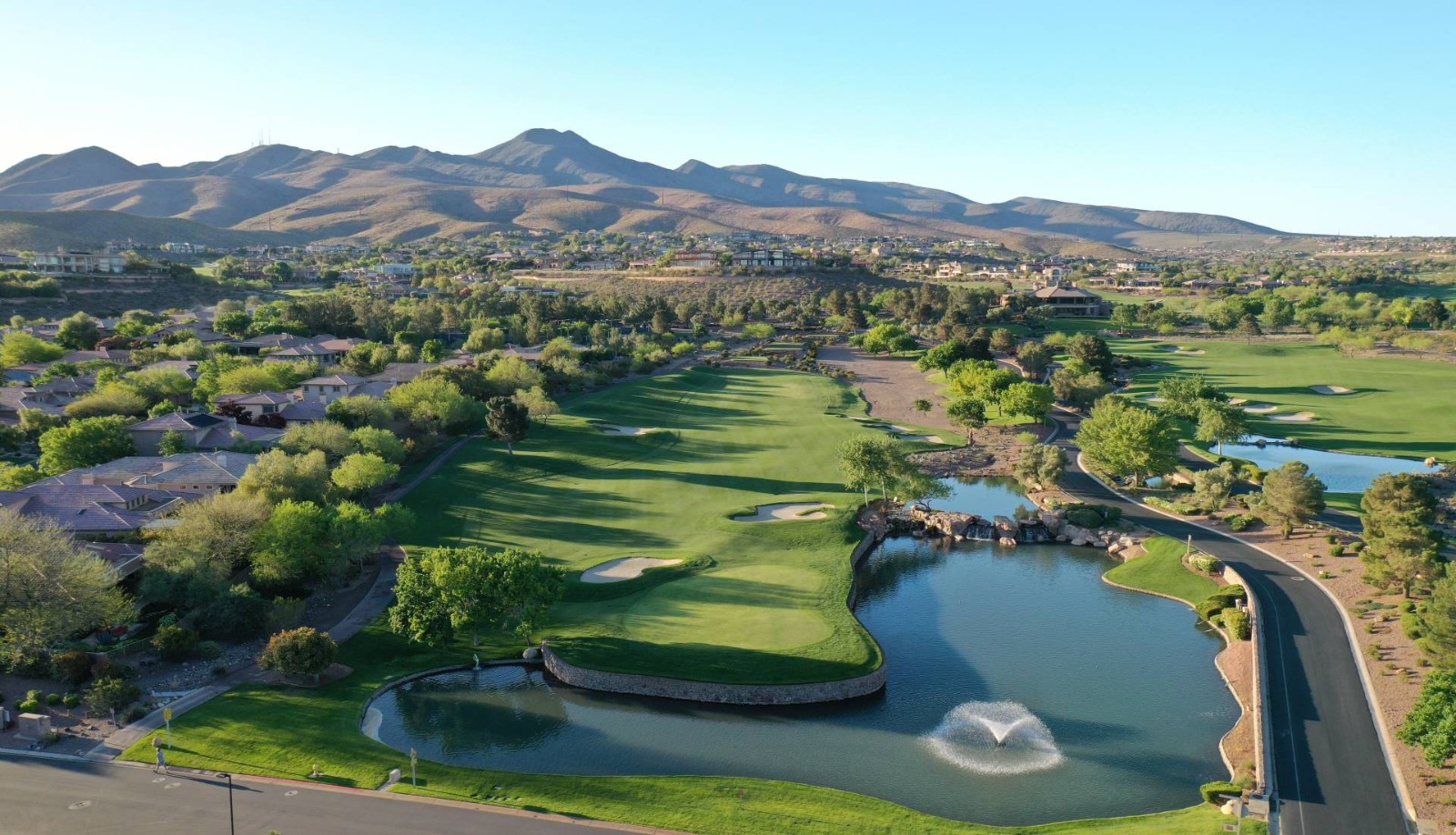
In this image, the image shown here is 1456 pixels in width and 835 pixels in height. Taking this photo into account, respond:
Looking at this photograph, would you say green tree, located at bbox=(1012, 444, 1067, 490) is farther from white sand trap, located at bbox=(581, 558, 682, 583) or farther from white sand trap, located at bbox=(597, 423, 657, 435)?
white sand trap, located at bbox=(597, 423, 657, 435)

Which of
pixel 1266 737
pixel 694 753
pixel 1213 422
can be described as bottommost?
pixel 694 753

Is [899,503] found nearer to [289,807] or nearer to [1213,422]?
[1213,422]

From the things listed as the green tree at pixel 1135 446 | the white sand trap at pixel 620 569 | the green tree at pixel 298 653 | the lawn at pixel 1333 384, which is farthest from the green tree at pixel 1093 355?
the green tree at pixel 298 653

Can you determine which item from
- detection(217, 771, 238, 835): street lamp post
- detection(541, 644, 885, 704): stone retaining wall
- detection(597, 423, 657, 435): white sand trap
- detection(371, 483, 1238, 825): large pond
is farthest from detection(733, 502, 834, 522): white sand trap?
detection(217, 771, 238, 835): street lamp post

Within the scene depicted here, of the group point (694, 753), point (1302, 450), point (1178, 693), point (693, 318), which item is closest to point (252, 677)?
point (694, 753)

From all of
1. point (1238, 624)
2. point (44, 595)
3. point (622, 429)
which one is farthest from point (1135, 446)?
point (44, 595)

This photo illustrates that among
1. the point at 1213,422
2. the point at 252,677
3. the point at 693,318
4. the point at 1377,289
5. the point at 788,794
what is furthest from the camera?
the point at 1377,289
